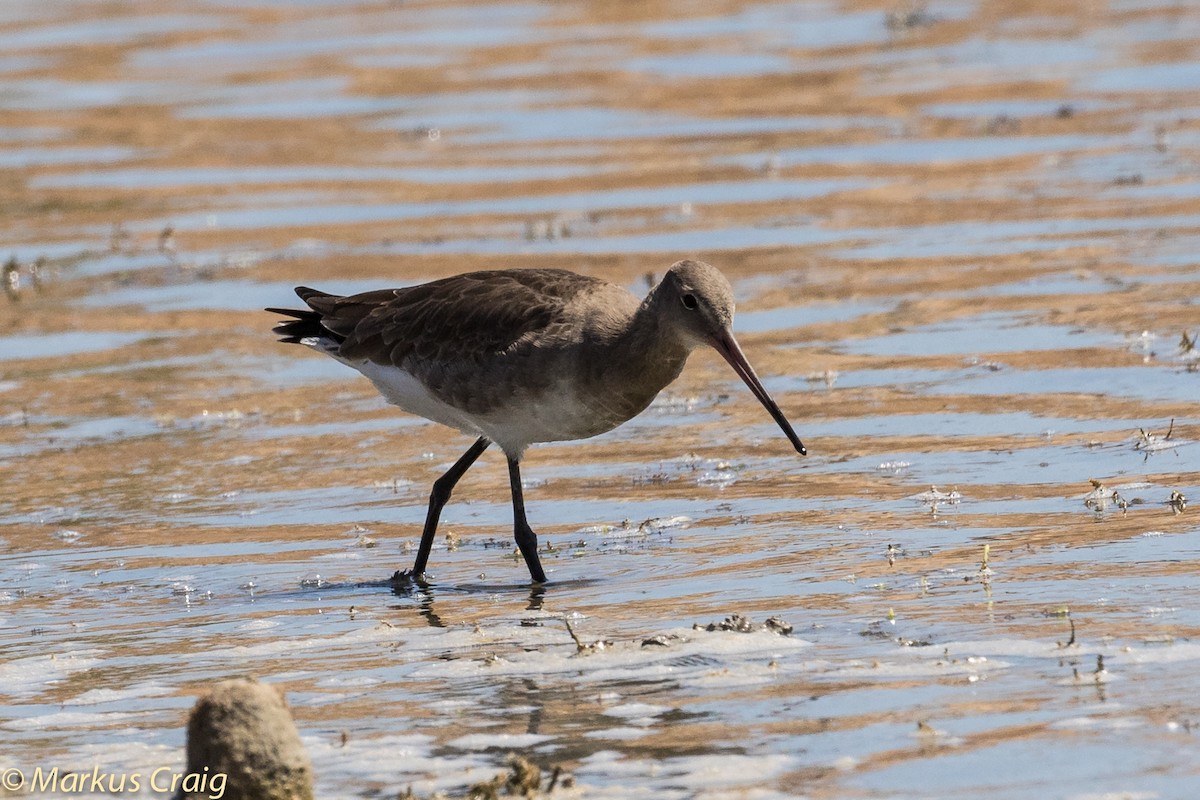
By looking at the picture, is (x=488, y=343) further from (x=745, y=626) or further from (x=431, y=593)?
(x=745, y=626)

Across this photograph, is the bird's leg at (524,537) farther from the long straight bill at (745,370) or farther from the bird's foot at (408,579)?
the long straight bill at (745,370)

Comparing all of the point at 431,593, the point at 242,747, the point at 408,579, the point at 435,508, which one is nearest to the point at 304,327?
the point at 435,508

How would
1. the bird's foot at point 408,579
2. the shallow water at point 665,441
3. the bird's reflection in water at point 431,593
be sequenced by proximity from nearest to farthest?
the shallow water at point 665,441 → the bird's reflection in water at point 431,593 → the bird's foot at point 408,579

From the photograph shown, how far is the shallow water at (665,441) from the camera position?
19.6ft

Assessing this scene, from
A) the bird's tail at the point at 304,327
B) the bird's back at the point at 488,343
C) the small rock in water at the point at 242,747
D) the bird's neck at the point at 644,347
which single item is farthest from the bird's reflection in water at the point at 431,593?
the small rock in water at the point at 242,747

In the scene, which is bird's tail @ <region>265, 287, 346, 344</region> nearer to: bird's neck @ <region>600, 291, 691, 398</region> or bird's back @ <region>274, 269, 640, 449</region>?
bird's back @ <region>274, 269, 640, 449</region>

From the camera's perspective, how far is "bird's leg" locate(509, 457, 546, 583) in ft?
26.9

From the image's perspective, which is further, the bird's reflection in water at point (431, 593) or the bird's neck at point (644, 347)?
the bird's neck at point (644, 347)

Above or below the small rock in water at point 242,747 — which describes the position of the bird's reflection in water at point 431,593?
below

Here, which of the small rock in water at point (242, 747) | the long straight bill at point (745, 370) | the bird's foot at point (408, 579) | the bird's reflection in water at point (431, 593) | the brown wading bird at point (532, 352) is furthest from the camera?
the bird's foot at point (408, 579)

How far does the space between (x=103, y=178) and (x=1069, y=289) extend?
10273mm

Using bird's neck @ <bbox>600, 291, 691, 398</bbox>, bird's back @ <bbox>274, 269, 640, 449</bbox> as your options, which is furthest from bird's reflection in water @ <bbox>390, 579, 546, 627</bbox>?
bird's neck @ <bbox>600, 291, 691, 398</bbox>

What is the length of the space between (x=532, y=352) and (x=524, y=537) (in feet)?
2.51

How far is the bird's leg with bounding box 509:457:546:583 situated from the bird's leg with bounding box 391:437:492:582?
0.39 m
